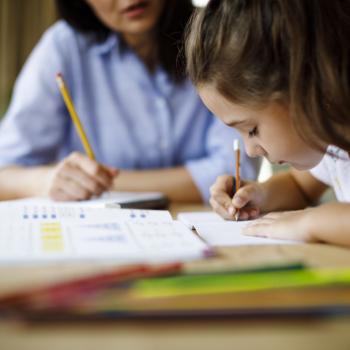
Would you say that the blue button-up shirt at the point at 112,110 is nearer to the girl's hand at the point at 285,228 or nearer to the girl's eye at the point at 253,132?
the girl's eye at the point at 253,132

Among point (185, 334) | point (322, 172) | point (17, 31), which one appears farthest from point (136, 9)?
point (17, 31)

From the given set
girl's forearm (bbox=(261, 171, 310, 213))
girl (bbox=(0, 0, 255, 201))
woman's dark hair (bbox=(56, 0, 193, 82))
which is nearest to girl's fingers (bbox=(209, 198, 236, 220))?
girl's forearm (bbox=(261, 171, 310, 213))

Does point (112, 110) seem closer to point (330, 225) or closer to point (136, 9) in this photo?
point (136, 9)

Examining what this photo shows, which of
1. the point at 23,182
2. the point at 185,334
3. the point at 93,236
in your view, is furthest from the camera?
the point at 23,182

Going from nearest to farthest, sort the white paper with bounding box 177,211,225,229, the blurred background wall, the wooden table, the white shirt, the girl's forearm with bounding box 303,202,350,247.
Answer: the wooden table
the girl's forearm with bounding box 303,202,350,247
the white paper with bounding box 177,211,225,229
the white shirt
the blurred background wall

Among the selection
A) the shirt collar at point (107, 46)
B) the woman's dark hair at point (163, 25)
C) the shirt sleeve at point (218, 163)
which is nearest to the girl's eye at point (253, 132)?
the shirt sleeve at point (218, 163)

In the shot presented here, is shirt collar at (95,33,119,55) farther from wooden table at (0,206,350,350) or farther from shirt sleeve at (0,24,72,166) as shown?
wooden table at (0,206,350,350)

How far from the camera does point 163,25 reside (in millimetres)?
1364

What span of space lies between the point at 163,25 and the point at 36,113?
38 cm

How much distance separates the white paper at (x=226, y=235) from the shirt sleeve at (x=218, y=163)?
16.3 inches

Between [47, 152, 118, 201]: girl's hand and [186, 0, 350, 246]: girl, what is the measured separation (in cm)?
29

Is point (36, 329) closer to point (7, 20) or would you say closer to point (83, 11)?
point (83, 11)

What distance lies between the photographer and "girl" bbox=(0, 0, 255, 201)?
1.32 meters

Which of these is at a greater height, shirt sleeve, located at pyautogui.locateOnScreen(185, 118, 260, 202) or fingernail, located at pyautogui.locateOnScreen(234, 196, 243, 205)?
fingernail, located at pyautogui.locateOnScreen(234, 196, 243, 205)
